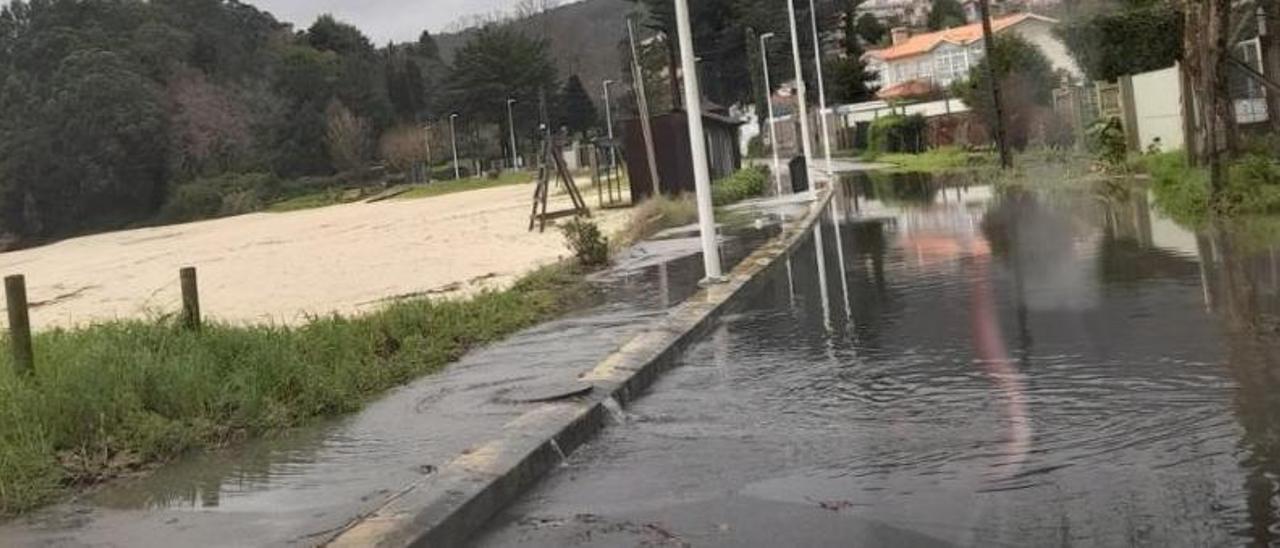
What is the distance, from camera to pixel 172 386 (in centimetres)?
832

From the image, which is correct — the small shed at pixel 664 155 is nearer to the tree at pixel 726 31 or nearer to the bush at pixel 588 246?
the bush at pixel 588 246

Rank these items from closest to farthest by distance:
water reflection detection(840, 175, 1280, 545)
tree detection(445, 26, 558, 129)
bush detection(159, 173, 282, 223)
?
1. water reflection detection(840, 175, 1280, 545)
2. bush detection(159, 173, 282, 223)
3. tree detection(445, 26, 558, 129)

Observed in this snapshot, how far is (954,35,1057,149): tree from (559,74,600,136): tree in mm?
75170

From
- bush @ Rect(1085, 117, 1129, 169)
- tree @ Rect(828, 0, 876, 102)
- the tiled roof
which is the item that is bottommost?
bush @ Rect(1085, 117, 1129, 169)

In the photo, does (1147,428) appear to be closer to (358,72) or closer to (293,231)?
(293,231)

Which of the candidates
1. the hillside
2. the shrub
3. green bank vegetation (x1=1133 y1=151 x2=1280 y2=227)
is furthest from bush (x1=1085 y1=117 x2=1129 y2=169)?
the hillside

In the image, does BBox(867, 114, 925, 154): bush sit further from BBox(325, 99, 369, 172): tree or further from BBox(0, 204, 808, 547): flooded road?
BBox(325, 99, 369, 172): tree

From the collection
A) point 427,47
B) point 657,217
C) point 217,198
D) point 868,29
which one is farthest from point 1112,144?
point 427,47

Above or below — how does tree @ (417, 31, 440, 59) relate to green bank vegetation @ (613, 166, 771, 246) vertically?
above

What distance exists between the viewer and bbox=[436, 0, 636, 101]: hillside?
141m

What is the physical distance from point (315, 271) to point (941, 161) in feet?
105

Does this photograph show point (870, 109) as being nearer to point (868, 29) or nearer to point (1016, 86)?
point (868, 29)

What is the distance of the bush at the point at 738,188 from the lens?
3456 cm

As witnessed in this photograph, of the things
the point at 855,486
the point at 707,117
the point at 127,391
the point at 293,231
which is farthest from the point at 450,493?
the point at 293,231
